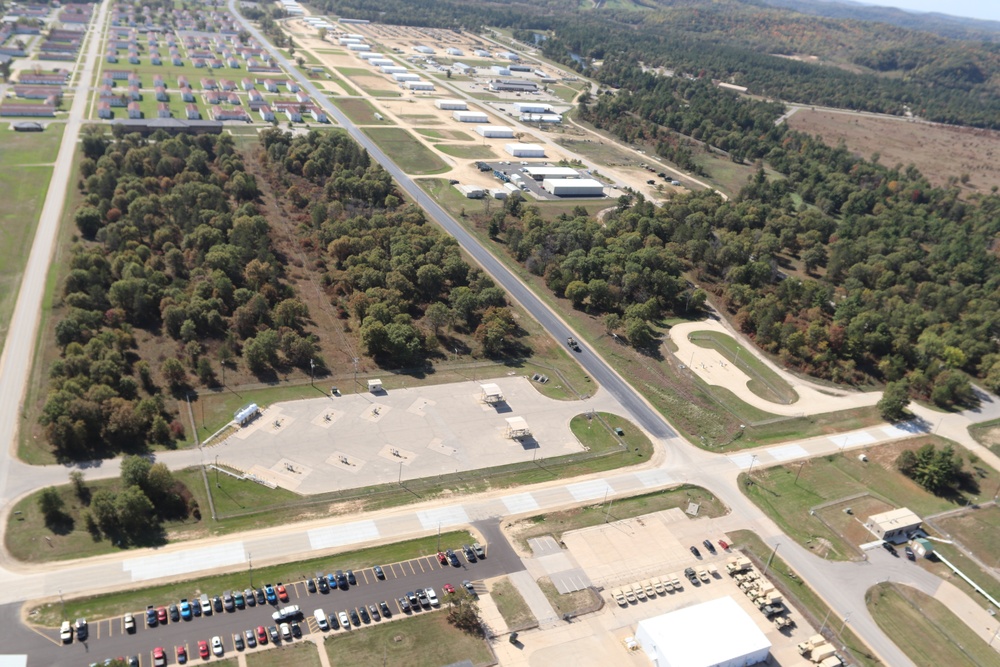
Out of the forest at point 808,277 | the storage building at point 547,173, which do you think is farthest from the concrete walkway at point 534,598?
the storage building at point 547,173

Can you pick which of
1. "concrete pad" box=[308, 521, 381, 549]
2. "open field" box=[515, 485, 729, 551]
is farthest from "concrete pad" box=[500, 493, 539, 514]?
"concrete pad" box=[308, 521, 381, 549]

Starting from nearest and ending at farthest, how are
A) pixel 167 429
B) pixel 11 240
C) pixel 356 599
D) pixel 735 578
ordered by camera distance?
pixel 356 599, pixel 735 578, pixel 167 429, pixel 11 240

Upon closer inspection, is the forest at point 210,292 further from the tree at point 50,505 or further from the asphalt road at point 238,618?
the asphalt road at point 238,618

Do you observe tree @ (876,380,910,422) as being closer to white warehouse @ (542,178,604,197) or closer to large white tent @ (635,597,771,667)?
large white tent @ (635,597,771,667)

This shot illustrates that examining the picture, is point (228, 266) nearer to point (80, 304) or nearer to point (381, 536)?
point (80, 304)

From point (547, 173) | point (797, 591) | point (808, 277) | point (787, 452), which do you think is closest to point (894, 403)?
point (787, 452)

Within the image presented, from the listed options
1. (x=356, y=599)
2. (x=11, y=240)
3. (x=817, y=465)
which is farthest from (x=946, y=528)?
(x=11, y=240)

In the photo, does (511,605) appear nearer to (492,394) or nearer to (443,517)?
(443,517)
